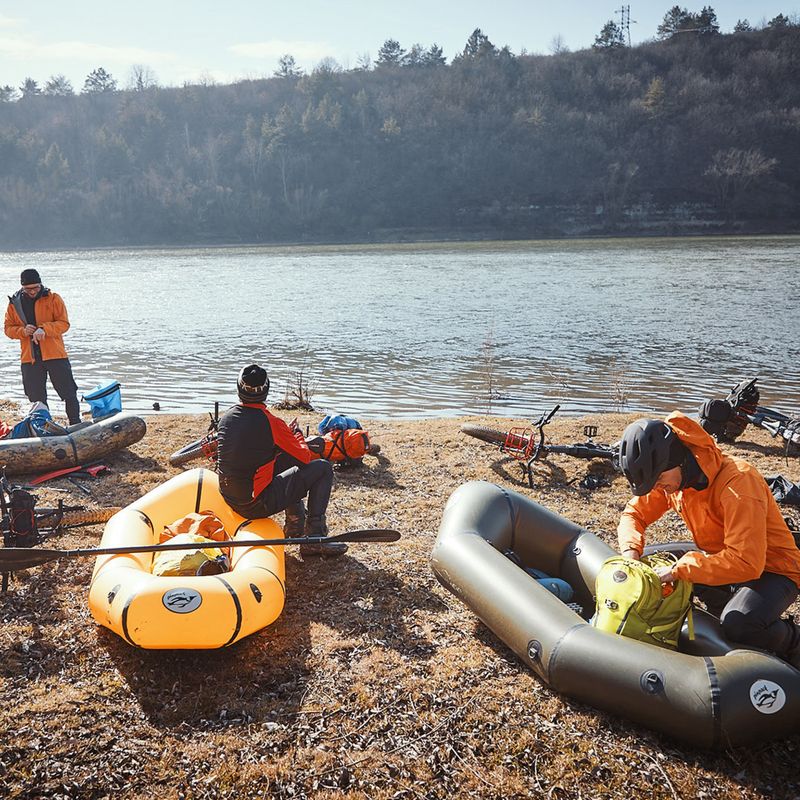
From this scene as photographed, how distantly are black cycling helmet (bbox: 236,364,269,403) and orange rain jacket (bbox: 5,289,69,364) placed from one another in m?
4.20

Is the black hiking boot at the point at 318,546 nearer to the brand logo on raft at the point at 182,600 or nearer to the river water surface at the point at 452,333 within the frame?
the brand logo on raft at the point at 182,600

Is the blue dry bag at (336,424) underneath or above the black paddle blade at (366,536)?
underneath

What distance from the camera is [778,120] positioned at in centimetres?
7606

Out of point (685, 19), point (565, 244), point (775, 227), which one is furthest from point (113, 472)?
point (685, 19)

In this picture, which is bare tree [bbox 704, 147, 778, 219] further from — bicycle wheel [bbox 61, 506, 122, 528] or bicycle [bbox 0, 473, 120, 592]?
bicycle [bbox 0, 473, 120, 592]

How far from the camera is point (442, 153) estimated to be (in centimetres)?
7588

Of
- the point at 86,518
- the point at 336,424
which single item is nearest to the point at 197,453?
the point at 336,424

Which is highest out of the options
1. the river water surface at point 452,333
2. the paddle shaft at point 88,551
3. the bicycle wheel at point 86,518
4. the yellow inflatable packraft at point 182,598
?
the paddle shaft at point 88,551

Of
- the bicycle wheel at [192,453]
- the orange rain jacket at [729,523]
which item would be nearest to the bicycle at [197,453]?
the bicycle wheel at [192,453]

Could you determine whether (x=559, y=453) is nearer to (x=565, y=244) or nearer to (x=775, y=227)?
(x=565, y=244)

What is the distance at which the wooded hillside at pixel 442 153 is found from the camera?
6531 cm

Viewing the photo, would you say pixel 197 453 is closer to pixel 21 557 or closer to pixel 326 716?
pixel 21 557

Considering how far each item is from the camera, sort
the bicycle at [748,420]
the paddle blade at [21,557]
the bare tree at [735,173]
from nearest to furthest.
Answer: the paddle blade at [21,557]
the bicycle at [748,420]
the bare tree at [735,173]

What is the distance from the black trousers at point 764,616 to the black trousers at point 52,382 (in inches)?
274
